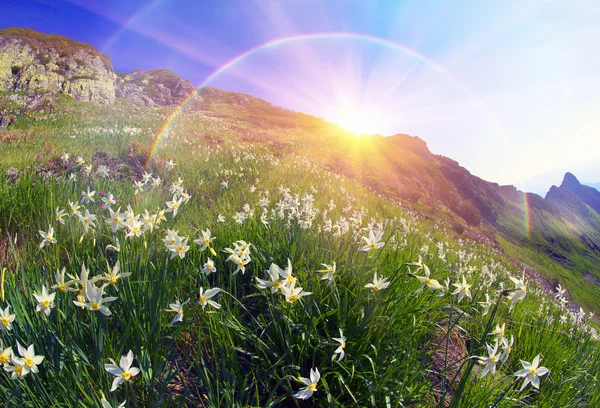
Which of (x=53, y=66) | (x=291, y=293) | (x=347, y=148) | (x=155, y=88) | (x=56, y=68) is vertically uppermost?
(x=155, y=88)

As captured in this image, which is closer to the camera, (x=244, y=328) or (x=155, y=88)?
(x=244, y=328)

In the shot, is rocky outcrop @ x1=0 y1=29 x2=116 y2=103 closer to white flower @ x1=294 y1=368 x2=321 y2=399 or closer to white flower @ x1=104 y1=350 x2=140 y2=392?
white flower @ x1=104 y1=350 x2=140 y2=392

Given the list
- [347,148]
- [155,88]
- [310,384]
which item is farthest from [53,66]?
[310,384]

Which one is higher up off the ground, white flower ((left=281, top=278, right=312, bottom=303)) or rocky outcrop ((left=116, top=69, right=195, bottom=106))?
rocky outcrop ((left=116, top=69, right=195, bottom=106))

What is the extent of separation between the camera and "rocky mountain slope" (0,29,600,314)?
2484 cm

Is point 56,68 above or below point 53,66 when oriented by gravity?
below

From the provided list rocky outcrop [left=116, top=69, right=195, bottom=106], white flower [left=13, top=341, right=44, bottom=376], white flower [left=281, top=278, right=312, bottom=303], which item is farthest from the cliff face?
white flower [left=281, top=278, right=312, bottom=303]

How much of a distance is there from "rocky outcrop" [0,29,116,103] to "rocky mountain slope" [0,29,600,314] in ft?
0.59

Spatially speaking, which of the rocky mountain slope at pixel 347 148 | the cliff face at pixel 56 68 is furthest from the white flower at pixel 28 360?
the cliff face at pixel 56 68

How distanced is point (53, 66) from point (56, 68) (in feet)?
3.34

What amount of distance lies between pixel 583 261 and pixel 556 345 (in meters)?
161

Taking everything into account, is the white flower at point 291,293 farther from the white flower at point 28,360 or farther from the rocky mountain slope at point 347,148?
the rocky mountain slope at point 347,148

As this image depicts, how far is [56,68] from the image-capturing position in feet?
192

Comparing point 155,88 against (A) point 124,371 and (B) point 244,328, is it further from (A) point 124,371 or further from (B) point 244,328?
(A) point 124,371
